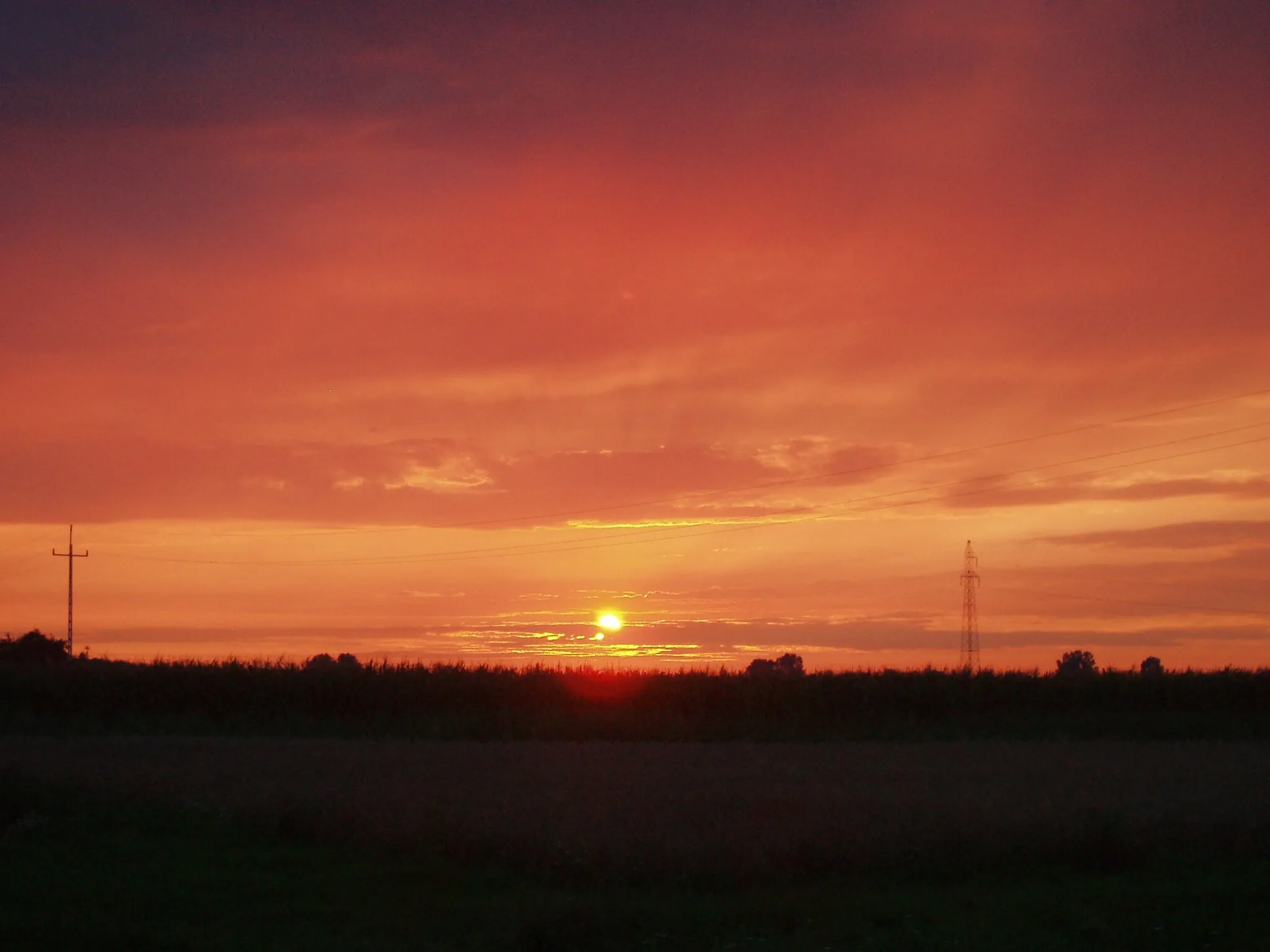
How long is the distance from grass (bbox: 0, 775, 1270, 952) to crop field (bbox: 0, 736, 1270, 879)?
0.49m

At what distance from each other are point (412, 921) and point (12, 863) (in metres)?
6.43

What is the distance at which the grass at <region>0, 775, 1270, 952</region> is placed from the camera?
11766 millimetres

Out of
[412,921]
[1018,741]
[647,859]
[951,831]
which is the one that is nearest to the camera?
[412,921]

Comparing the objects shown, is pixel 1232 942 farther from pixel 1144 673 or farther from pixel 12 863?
pixel 1144 673

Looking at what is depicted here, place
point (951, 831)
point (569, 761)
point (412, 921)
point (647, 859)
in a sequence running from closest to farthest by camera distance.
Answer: point (412, 921) → point (647, 859) → point (951, 831) → point (569, 761)

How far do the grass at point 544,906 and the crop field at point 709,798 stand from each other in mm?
494

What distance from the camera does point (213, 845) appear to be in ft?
56.3

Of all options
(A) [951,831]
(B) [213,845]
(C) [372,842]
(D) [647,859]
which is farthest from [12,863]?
(A) [951,831]


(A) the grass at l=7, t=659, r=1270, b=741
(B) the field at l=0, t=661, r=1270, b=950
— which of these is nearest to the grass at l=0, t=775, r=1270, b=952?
(B) the field at l=0, t=661, r=1270, b=950

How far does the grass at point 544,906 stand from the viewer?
11.8 meters

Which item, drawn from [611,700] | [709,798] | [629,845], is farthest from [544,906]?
[611,700]

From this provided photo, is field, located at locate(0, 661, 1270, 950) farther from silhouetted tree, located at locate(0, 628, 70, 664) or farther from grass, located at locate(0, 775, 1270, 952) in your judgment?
silhouetted tree, located at locate(0, 628, 70, 664)

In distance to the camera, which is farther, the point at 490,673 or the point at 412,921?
the point at 490,673

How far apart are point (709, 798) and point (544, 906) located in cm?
844
